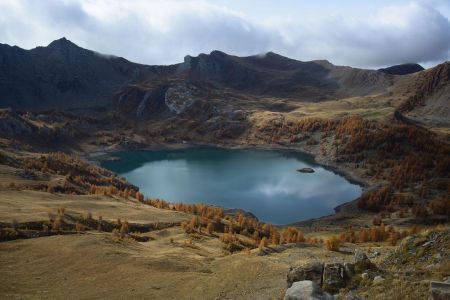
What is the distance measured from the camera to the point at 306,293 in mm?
17000

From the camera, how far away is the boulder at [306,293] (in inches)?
661

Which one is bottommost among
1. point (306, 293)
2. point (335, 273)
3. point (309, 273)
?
point (309, 273)

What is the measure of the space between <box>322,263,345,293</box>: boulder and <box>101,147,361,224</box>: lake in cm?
6135

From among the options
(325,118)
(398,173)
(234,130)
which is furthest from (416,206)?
(234,130)

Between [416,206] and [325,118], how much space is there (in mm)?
81633

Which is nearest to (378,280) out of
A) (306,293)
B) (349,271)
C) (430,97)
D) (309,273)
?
(349,271)

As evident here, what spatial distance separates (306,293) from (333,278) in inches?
120

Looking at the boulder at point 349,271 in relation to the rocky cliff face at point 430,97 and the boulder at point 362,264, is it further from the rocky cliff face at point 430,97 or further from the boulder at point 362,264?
the rocky cliff face at point 430,97

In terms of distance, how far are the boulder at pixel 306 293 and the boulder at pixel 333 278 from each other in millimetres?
1961

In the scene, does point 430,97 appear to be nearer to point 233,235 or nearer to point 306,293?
Result: point 233,235

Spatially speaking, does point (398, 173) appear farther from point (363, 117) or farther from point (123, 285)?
point (123, 285)

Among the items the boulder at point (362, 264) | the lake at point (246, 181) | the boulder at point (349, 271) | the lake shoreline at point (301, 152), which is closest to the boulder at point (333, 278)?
the boulder at point (349, 271)

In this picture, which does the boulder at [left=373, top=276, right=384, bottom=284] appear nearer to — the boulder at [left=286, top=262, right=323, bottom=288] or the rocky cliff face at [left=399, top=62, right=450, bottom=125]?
the boulder at [left=286, top=262, right=323, bottom=288]

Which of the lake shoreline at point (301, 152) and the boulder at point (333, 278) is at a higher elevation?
the lake shoreline at point (301, 152)
